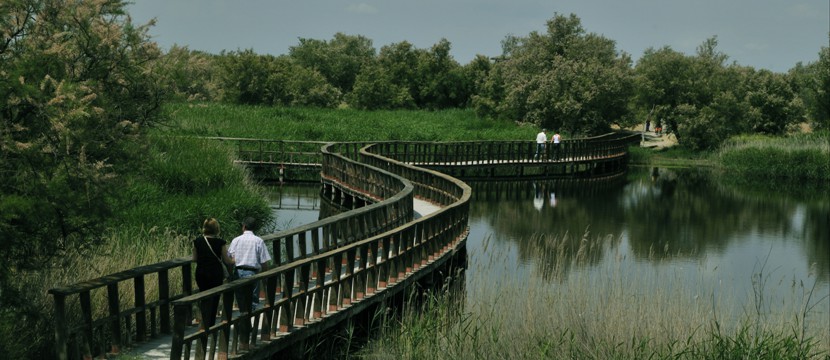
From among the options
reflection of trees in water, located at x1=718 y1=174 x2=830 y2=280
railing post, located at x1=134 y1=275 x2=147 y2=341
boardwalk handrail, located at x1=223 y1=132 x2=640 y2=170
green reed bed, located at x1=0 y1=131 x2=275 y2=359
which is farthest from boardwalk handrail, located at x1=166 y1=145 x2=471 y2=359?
boardwalk handrail, located at x1=223 y1=132 x2=640 y2=170

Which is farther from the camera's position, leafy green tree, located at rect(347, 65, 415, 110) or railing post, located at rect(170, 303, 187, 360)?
leafy green tree, located at rect(347, 65, 415, 110)

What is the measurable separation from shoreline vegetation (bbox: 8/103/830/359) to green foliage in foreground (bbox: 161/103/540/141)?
0.08 metres

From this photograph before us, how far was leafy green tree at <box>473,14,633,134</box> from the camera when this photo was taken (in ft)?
209

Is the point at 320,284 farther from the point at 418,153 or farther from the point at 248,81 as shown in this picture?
the point at 248,81

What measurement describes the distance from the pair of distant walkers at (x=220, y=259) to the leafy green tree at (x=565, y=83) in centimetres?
5194

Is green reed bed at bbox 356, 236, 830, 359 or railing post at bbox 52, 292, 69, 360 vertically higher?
railing post at bbox 52, 292, 69, 360

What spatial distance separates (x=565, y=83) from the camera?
64.2 m

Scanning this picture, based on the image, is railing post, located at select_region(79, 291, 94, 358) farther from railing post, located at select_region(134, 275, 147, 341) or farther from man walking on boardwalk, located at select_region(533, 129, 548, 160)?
man walking on boardwalk, located at select_region(533, 129, 548, 160)

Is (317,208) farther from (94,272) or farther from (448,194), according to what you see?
(94,272)

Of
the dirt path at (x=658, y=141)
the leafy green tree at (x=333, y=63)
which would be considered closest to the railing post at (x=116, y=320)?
the dirt path at (x=658, y=141)

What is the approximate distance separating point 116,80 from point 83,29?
843 mm

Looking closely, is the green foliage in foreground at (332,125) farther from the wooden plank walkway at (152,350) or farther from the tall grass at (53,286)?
the wooden plank walkway at (152,350)

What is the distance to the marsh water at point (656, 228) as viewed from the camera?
21.0m

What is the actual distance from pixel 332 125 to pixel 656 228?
27.8 m
